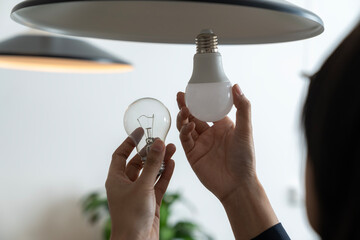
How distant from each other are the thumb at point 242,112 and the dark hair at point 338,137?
8.1 inches

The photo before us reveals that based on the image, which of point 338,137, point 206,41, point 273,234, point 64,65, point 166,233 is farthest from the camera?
→ point 166,233

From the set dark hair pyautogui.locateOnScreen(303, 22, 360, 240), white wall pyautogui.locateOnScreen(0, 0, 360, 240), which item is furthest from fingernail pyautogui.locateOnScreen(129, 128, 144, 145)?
white wall pyautogui.locateOnScreen(0, 0, 360, 240)

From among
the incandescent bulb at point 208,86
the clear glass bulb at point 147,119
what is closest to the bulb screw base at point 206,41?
the incandescent bulb at point 208,86

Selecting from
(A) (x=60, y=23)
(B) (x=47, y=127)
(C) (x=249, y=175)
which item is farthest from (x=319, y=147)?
(B) (x=47, y=127)

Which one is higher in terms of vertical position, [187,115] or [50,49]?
[50,49]

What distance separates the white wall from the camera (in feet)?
8.27

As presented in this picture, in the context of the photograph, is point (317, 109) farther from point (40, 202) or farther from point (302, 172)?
point (40, 202)

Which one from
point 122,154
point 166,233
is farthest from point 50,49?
point 166,233

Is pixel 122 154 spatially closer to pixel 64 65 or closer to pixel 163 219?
pixel 64 65

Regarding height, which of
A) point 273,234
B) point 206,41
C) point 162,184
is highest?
point 206,41

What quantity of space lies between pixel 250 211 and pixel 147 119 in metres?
0.26

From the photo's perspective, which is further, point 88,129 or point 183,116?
point 88,129

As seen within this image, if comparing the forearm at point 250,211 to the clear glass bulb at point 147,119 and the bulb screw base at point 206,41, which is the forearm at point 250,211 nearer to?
the clear glass bulb at point 147,119

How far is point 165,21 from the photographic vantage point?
60cm
